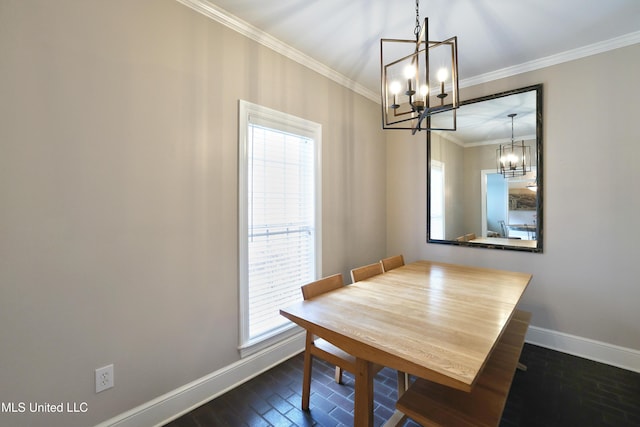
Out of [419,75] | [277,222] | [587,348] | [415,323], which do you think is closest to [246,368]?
[277,222]

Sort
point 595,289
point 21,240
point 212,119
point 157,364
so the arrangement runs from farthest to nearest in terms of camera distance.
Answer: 1. point 595,289
2. point 212,119
3. point 157,364
4. point 21,240

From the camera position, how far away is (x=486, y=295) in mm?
1735

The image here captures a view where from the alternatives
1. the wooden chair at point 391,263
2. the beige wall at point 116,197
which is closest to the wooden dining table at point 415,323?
the wooden chair at point 391,263

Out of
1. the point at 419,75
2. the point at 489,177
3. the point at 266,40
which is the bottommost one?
the point at 489,177

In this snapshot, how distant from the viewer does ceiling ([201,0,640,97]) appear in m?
1.90

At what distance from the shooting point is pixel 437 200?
3.29 metres

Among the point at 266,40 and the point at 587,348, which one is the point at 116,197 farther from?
the point at 587,348

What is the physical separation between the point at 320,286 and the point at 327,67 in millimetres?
2243

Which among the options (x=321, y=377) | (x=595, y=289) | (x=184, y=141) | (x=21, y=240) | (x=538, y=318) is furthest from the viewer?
(x=538, y=318)

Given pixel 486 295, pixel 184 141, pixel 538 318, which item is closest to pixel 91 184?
pixel 184 141

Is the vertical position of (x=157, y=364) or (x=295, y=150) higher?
(x=295, y=150)

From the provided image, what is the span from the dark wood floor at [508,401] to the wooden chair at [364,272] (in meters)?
0.80

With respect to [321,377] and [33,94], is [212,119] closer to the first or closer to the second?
[33,94]

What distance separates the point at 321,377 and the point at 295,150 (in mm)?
1984
